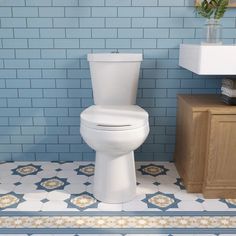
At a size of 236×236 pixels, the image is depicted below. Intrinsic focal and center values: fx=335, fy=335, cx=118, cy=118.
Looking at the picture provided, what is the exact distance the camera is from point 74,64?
2496 mm

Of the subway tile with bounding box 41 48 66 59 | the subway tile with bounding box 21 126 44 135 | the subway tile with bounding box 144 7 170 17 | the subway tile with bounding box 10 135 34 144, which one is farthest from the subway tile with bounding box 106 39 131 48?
the subway tile with bounding box 10 135 34 144

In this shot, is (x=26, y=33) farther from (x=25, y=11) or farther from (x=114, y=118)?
(x=114, y=118)

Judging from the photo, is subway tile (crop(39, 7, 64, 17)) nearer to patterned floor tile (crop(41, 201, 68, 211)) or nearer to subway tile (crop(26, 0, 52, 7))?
subway tile (crop(26, 0, 52, 7))

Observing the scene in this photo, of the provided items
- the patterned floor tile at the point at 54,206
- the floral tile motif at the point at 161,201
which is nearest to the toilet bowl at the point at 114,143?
the floral tile motif at the point at 161,201

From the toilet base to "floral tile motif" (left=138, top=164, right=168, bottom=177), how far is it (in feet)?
1.42

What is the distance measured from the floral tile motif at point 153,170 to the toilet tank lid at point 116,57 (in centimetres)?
82

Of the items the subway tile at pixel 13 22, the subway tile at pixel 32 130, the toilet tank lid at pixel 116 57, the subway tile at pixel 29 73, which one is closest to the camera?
the toilet tank lid at pixel 116 57

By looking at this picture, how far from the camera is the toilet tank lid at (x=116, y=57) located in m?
2.30

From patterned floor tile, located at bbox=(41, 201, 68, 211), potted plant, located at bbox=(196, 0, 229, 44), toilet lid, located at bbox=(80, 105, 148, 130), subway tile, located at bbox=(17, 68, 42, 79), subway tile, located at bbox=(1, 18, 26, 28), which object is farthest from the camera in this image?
subway tile, located at bbox=(17, 68, 42, 79)

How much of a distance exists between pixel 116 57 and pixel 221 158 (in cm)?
96

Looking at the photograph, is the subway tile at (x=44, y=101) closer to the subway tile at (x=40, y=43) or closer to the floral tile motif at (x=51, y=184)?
the subway tile at (x=40, y=43)

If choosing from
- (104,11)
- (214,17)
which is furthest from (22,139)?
(214,17)

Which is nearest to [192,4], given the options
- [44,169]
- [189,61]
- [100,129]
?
[189,61]

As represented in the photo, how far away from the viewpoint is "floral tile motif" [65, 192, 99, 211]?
200 cm
